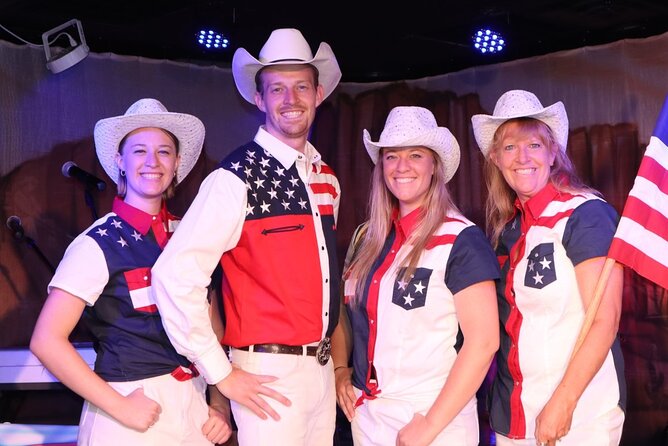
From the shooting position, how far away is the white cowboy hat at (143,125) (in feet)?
9.48

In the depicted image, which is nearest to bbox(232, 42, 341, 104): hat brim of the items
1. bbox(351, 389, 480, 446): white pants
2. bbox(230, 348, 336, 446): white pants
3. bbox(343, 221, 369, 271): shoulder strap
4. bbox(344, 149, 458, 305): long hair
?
bbox(344, 149, 458, 305): long hair

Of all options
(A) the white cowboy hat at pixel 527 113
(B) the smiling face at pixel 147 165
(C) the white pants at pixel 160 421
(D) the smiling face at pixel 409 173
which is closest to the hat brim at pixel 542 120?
(A) the white cowboy hat at pixel 527 113

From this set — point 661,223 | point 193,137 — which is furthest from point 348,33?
point 661,223

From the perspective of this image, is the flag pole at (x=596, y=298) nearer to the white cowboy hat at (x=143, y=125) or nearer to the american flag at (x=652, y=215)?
the american flag at (x=652, y=215)

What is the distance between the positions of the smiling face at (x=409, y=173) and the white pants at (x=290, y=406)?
683mm

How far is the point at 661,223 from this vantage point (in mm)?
2490

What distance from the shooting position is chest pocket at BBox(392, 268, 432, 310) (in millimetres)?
2551

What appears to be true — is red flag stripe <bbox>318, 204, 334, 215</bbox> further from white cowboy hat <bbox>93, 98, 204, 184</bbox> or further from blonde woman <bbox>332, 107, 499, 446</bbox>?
white cowboy hat <bbox>93, 98, 204, 184</bbox>

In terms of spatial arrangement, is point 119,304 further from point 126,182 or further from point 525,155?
point 525,155

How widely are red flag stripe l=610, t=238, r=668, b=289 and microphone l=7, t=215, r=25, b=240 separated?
3.34 m

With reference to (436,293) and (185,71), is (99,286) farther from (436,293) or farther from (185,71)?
(185,71)

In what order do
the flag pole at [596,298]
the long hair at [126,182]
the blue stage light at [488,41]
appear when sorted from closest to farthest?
1. the flag pole at [596,298]
2. the long hair at [126,182]
3. the blue stage light at [488,41]

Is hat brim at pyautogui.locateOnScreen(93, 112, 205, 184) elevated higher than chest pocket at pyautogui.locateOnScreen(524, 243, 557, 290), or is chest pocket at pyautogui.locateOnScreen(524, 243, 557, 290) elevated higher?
hat brim at pyautogui.locateOnScreen(93, 112, 205, 184)

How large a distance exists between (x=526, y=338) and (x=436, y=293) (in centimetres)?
35
